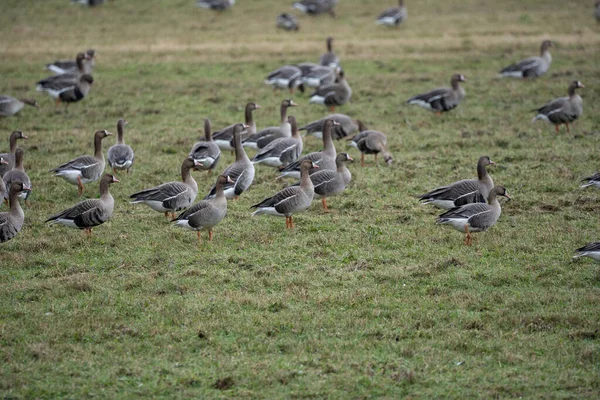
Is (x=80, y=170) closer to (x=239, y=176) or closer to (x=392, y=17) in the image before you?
(x=239, y=176)

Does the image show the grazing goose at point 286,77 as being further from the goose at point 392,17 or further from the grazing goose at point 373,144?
the goose at point 392,17

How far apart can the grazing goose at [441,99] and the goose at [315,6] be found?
17.3 metres

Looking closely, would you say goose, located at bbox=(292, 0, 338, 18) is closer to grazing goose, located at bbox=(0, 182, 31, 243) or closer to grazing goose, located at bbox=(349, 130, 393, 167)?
grazing goose, located at bbox=(349, 130, 393, 167)

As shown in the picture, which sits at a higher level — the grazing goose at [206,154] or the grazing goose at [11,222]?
the grazing goose at [11,222]

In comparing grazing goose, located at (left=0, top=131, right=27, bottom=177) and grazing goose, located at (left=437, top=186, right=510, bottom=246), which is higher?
grazing goose, located at (left=437, top=186, right=510, bottom=246)

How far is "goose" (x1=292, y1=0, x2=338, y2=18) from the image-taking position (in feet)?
121

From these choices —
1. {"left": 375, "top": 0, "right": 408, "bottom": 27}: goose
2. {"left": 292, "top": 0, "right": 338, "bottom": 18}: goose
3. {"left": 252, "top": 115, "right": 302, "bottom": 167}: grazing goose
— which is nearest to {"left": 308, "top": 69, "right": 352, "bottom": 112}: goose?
{"left": 252, "top": 115, "right": 302, "bottom": 167}: grazing goose

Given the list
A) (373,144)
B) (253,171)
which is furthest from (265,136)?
(253,171)

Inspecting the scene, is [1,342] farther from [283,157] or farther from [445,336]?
[283,157]

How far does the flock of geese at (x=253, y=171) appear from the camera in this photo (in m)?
12.2

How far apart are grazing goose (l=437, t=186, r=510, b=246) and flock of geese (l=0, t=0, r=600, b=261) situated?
0.02 metres

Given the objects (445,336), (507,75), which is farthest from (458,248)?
(507,75)

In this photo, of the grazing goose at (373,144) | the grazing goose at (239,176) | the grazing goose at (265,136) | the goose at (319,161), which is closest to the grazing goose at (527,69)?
the grazing goose at (373,144)

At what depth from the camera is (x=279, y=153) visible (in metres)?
16.2
